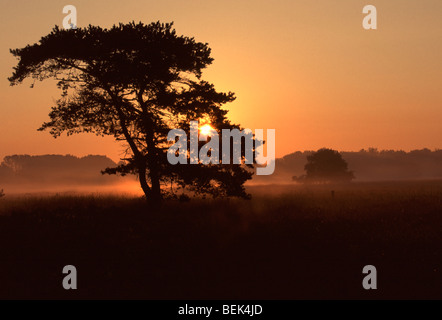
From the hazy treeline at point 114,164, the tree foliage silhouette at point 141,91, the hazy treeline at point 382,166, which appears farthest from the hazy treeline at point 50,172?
the tree foliage silhouette at point 141,91

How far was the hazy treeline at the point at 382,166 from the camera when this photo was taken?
147375 mm

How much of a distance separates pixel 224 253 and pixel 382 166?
555 ft

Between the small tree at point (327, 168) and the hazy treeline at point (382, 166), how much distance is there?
193ft

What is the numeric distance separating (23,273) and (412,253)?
34.3 ft

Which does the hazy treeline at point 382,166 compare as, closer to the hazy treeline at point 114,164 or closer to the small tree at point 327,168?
the hazy treeline at point 114,164

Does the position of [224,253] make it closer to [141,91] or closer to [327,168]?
[141,91]

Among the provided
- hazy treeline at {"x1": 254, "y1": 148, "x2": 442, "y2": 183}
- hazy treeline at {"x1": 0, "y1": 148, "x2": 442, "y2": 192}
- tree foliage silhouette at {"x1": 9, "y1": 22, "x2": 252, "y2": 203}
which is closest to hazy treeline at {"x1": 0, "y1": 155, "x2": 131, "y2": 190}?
hazy treeline at {"x1": 0, "y1": 148, "x2": 442, "y2": 192}

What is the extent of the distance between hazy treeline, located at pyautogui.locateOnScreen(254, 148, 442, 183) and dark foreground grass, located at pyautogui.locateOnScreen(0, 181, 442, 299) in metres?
120

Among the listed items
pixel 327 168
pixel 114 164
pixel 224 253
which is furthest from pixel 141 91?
pixel 114 164

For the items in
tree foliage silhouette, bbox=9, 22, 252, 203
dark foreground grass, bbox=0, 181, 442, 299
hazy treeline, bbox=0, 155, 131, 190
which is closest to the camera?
dark foreground grass, bbox=0, 181, 442, 299

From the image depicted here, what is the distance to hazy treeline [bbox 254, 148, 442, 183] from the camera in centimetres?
14738

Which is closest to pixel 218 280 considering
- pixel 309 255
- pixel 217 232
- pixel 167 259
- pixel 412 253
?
pixel 167 259

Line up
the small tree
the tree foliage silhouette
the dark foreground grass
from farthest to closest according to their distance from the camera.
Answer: the small tree < the tree foliage silhouette < the dark foreground grass

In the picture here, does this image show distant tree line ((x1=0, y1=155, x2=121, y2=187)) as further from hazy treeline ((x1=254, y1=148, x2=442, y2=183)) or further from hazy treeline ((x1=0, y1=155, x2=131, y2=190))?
hazy treeline ((x1=254, y1=148, x2=442, y2=183))
